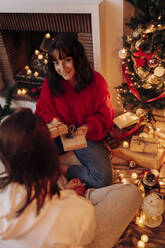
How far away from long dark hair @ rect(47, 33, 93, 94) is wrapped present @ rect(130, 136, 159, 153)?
1.87 ft

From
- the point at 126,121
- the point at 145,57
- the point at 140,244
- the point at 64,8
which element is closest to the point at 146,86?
the point at 145,57

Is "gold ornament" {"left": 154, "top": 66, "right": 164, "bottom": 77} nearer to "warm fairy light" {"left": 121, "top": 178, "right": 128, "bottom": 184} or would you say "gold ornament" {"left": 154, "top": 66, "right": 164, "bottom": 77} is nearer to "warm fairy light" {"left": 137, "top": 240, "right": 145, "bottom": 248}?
"warm fairy light" {"left": 121, "top": 178, "right": 128, "bottom": 184}

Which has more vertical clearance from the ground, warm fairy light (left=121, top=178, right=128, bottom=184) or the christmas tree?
the christmas tree

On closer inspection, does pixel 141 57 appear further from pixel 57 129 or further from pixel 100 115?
pixel 57 129

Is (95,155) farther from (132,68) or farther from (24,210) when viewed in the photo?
(24,210)

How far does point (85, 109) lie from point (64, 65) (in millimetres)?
375

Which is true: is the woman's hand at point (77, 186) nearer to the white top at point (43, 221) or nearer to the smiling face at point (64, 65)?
the white top at point (43, 221)

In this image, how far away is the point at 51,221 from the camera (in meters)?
0.78

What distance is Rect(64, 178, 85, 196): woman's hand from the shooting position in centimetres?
143

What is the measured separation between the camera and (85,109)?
1.59 meters

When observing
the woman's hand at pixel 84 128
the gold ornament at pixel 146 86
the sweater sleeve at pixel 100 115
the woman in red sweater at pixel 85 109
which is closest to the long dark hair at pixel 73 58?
Result: the woman in red sweater at pixel 85 109

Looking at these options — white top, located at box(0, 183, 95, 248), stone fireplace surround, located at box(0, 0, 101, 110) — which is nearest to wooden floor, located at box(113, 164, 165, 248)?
white top, located at box(0, 183, 95, 248)

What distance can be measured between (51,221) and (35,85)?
1738mm

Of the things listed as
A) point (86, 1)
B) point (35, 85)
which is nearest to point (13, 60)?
point (35, 85)
